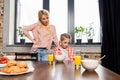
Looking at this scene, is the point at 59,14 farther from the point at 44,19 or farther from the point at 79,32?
the point at 44,19

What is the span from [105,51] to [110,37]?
0.25 m

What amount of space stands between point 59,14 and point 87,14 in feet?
1.72

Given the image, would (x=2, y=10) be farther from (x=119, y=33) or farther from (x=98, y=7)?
(x=119, y=33)

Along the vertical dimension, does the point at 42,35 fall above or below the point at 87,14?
below

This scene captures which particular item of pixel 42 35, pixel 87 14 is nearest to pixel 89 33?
pixel 87 14

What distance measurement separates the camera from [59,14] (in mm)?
3668

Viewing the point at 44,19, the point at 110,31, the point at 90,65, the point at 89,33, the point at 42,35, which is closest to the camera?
the point at 90,65

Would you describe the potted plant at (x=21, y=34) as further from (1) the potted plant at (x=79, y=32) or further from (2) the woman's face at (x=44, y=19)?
(1) the potted plant at (x=79, y=32)

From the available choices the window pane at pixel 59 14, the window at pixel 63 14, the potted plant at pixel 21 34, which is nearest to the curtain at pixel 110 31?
the window at pixel 63 14

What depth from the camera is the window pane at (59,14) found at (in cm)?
364

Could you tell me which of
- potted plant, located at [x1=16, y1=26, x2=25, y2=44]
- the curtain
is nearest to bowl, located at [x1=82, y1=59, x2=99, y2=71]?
the curtain

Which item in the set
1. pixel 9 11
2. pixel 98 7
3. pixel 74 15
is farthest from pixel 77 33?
pixel 9 11

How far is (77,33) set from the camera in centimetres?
356

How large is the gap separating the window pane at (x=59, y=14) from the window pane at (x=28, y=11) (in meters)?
0.25
